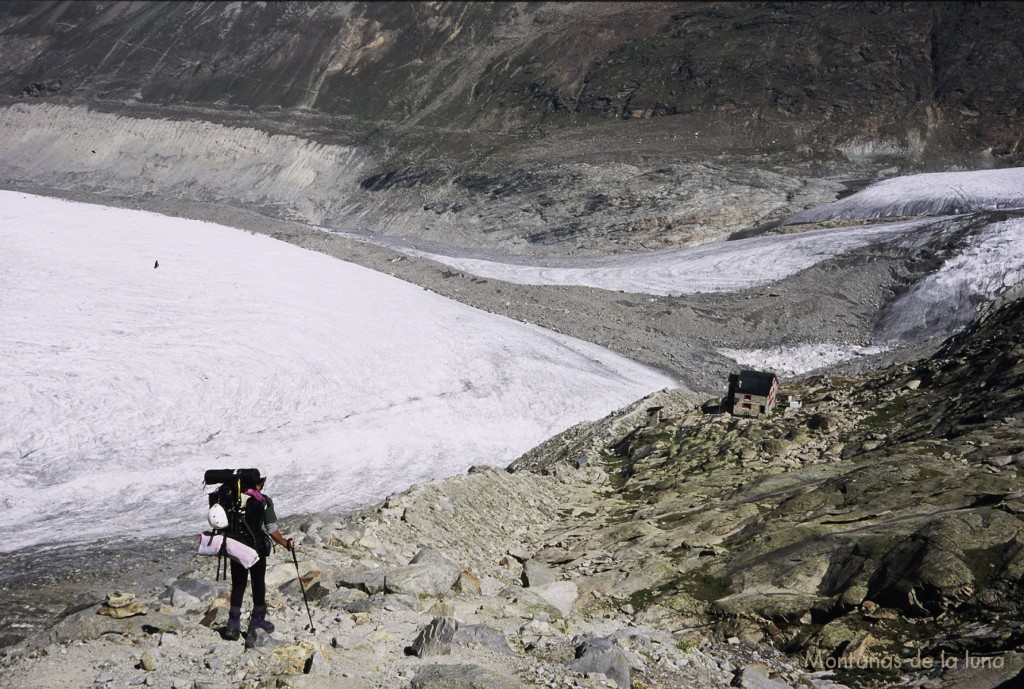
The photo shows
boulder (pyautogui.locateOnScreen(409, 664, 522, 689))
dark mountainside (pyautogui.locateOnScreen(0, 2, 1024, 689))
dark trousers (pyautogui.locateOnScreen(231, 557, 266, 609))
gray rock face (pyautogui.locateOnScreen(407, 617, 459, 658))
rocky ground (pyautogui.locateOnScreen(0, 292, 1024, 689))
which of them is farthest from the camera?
dark mountainside (pyautogui.locateOnScreen(0, 2, 1024, 689))

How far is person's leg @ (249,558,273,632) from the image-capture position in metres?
9.90

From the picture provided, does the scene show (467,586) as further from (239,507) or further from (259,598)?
(239,507)

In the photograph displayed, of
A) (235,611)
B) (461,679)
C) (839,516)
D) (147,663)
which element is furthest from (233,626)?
(839,516)

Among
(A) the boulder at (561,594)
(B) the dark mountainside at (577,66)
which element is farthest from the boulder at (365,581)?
(B) the dark mountainside at (577,66)

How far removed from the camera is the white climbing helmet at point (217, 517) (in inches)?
389

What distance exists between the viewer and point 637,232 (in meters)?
62.5

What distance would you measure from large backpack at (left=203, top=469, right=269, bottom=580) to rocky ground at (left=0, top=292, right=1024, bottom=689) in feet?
3.55

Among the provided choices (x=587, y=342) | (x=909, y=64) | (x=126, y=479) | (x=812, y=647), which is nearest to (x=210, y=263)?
(x=126, y=479)

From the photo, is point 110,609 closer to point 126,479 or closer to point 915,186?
point 126,479

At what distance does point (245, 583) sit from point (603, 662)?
13.6 ft

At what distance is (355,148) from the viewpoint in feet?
282

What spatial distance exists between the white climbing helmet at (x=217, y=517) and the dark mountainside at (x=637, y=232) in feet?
4.26

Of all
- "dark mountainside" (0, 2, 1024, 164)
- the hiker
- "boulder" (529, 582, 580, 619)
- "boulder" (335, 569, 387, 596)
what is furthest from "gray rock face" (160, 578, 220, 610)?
"dark mountainside" (0, 2, 1024, 164)

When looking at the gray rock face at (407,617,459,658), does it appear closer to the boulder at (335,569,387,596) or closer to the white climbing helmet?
the boulder at (335,569,387,596)
